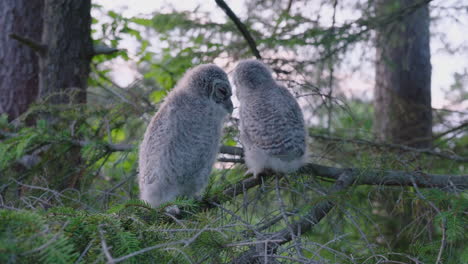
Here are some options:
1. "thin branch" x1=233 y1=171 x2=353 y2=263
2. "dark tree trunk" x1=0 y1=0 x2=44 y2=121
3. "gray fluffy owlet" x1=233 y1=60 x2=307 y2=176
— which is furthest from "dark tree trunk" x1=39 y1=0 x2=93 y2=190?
"thin branch" x1=233 y1=171 x2=353 y2=263

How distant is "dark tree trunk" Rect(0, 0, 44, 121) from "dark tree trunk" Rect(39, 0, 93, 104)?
71 centimetres

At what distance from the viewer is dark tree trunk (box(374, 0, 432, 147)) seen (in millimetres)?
6215

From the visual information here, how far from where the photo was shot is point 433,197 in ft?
9.23

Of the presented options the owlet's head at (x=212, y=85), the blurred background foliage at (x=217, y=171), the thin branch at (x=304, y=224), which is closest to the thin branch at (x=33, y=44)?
the blurred background foliage at (x=217, y=171)

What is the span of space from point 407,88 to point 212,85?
184 inches

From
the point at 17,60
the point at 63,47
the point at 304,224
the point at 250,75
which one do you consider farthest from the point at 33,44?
the point at 304,224

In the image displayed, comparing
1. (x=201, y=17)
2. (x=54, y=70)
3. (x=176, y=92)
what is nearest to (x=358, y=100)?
(x=201, y=17)

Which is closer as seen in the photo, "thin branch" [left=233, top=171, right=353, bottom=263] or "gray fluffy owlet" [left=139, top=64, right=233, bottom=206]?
"thin branch" [left=233, top=171, right=353, bottom=263]

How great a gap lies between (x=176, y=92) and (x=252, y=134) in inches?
29.9

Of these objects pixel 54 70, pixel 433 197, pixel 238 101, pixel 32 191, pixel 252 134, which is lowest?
pixel 32 191

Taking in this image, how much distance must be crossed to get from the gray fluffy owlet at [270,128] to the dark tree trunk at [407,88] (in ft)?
10.0

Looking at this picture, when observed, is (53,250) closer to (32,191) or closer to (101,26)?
(32,191)

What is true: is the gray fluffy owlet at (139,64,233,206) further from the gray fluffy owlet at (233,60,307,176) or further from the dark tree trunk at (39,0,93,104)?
the dark tree trunk at (39,0,93,104)

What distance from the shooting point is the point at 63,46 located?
4625 mm
